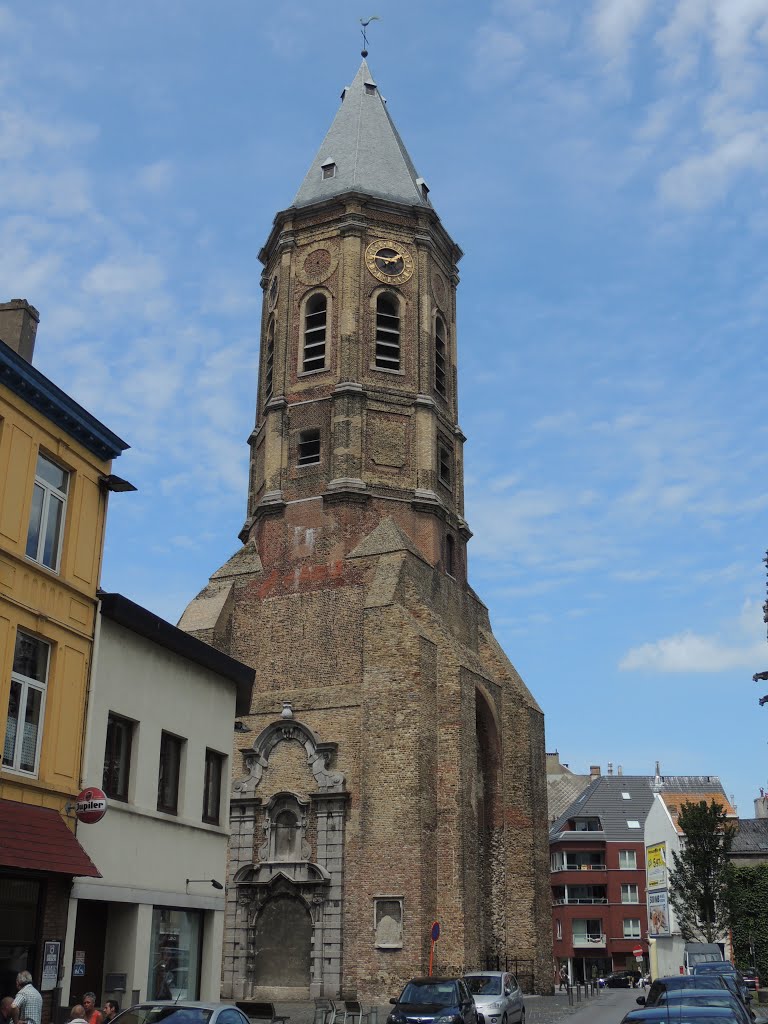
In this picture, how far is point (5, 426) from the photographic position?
1388 centimetres

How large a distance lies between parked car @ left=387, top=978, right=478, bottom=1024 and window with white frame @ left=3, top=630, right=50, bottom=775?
791 cm

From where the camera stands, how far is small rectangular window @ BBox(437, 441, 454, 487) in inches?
1453

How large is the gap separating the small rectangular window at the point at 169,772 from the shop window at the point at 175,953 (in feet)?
5.03

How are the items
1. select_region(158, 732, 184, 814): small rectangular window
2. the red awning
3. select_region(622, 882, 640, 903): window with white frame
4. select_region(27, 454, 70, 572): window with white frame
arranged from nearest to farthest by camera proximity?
1. the red awning
2. select_region(27, 454, 70, 572): window with white frame
3. select_region(158, 732, 184, 814): small rectangular window
4. select_region(622, 882, 640, 903): window with white frame

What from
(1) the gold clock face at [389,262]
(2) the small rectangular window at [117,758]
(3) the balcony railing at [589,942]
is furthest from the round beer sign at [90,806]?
(3) the balcony railing at [589,942]

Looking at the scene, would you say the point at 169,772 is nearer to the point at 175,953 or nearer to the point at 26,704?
the point at 175,953

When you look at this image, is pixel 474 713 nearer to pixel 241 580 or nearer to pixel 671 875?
pixel 241 580

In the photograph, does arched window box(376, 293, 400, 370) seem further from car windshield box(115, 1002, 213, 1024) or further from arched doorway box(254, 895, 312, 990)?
car windshield box(115, 1002, 213, 1024)

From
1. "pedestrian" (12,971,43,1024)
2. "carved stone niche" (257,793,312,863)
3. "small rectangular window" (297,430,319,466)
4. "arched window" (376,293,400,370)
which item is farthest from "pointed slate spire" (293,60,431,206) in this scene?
"pedestrian" (12,971,43,1024)

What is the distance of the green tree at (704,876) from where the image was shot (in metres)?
41.4

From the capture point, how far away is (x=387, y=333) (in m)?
37.1

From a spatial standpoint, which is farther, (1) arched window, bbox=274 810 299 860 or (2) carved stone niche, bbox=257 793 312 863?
(1) arched window, bbox=274 810 299 860

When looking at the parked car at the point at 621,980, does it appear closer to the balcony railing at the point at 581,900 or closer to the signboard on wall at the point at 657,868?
the signboard on wall at the point at 657,868

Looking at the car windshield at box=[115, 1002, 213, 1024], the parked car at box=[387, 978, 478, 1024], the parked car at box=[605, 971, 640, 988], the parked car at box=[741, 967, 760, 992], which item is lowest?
the parked car at box=[605, 971, 640, 988]
